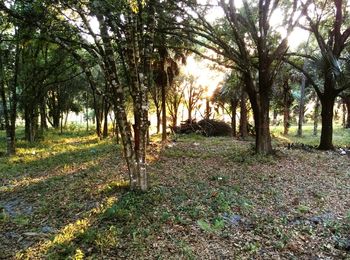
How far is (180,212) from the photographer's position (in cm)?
619

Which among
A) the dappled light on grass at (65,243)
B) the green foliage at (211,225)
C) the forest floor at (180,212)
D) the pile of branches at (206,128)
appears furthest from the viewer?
the pile of branches at (206,128)

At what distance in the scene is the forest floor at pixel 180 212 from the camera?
490 cm

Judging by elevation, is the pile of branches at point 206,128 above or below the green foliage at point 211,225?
above

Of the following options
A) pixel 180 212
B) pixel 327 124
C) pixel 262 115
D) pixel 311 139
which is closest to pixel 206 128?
pixel 311 139

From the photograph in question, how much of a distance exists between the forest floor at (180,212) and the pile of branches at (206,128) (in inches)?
507

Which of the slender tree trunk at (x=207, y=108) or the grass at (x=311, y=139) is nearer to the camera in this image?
the grass at (x=311, y=139)

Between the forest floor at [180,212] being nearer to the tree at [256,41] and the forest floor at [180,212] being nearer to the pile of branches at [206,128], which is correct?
the tree at [256,41]

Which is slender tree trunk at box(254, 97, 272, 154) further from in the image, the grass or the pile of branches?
the pile of branches

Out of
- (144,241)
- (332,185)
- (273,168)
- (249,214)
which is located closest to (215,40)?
(273,168)

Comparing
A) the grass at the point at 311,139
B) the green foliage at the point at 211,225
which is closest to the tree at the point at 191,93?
the grass at the point at 311,139

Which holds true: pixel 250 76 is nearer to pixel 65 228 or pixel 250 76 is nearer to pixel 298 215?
pixel 298 215

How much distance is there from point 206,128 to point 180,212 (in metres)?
17.6

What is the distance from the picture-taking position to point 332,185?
8.36 meters

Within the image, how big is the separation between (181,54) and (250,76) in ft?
18.7
